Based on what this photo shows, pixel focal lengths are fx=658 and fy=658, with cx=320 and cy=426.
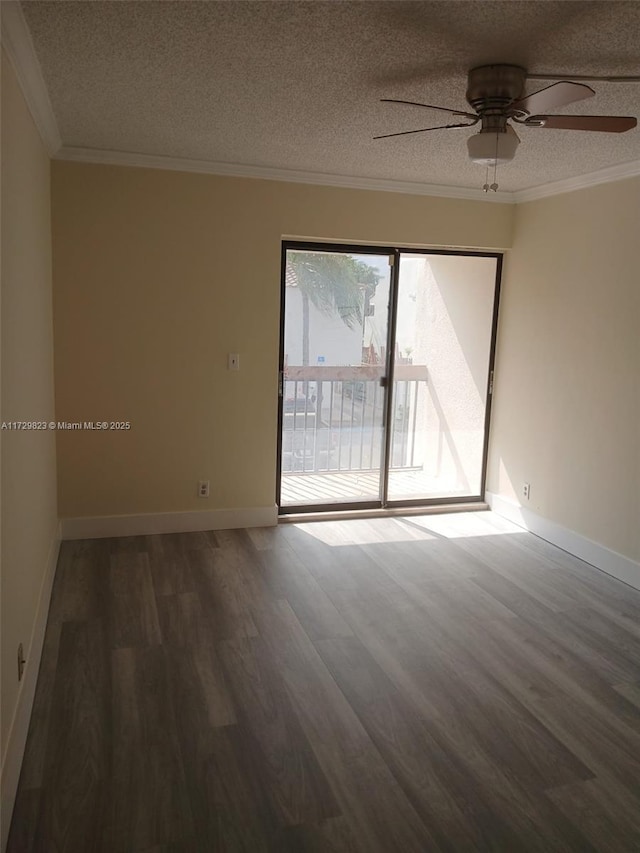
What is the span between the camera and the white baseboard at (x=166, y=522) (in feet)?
14.5

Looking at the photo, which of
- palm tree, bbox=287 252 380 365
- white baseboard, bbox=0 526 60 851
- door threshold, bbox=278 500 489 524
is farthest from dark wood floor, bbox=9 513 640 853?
palm tree, bbox=287 252 380 365

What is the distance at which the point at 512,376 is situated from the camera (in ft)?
16.8

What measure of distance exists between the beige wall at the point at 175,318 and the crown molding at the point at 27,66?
734 mm

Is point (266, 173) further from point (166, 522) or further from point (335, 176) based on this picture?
point (166, 522)

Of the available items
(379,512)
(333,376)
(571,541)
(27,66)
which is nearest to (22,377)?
(27,66)

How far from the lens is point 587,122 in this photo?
247 cm

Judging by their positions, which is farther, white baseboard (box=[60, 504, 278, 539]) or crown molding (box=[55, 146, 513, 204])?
white baseboard (box=[60, 504, 278, 539])

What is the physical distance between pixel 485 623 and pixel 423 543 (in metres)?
1.20

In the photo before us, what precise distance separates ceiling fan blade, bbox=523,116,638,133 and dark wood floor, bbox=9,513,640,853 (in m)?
2.27

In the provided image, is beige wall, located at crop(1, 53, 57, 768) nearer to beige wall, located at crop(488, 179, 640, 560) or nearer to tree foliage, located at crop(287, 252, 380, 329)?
tree foliage, located at crop(287, 252, 380, 329)

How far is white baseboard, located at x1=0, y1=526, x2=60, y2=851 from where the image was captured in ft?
6.34

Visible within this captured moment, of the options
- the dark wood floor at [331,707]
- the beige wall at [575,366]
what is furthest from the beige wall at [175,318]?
the beige wall at [575,366]

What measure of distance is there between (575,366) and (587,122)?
7.18ft

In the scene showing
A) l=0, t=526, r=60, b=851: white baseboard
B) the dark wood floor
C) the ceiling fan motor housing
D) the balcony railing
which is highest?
the ceiling fan motor housing
